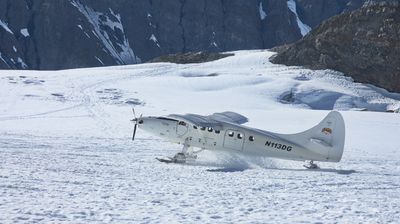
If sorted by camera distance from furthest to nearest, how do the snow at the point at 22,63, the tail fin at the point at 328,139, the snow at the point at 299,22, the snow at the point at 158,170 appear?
the snow at the point at 299,22
the snow at the point at 22,63
the tail fin at the point at 328,139
the snow at the point at 158,170

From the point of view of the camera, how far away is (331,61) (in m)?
54.2

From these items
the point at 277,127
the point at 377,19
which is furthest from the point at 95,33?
the point at 277,127

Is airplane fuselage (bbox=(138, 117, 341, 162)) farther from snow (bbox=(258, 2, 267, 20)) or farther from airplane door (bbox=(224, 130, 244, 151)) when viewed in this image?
snow (bbox=(258, 2, 267, 20))

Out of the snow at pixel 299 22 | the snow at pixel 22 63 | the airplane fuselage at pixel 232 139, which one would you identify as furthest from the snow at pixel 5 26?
the airplane fuselage at pixel 232 139

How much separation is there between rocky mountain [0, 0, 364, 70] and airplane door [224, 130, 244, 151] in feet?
414

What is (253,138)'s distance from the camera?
58.2 ft

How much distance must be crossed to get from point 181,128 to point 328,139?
4984 mm

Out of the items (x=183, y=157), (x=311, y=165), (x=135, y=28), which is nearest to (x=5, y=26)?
(x=135, y=28)

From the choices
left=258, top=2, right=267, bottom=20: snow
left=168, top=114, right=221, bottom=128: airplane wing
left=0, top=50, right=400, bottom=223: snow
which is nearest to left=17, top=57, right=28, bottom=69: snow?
left=258, top=2, right=267, bottom=20: snow

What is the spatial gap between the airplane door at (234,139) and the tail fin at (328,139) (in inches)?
67.4

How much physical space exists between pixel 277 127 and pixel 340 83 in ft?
72.1

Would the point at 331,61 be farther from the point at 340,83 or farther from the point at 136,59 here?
the point at 136,59

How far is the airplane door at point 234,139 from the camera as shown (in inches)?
704

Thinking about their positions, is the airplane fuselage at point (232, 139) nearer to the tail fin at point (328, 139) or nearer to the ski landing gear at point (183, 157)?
the tail fin at point (328, 139)
